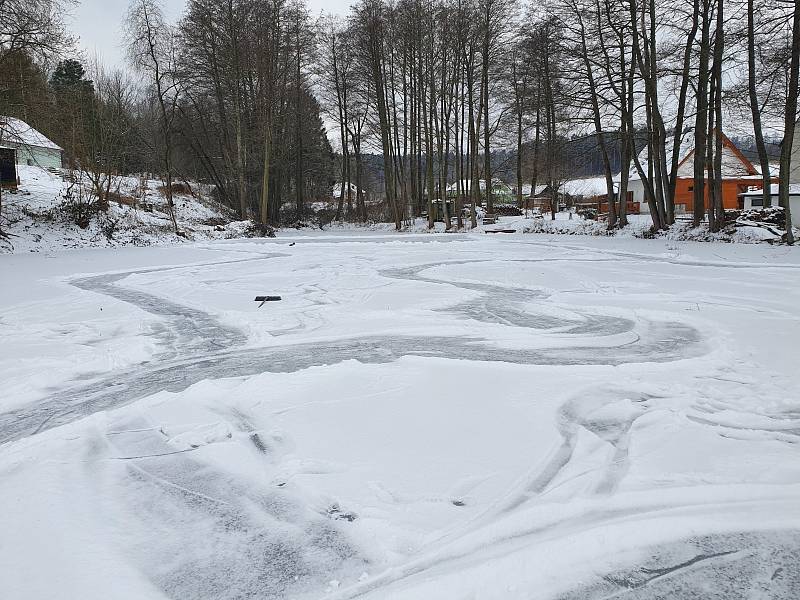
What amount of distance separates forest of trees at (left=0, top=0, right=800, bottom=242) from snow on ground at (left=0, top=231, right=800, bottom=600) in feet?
43.3

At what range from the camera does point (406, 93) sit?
31469mm

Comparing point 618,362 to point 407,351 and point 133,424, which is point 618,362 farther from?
point 133,424

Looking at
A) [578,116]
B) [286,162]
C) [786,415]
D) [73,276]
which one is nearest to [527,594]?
[786,415]

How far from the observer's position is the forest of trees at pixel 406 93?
54.0 feet

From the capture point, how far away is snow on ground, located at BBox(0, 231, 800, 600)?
1973 millimetres

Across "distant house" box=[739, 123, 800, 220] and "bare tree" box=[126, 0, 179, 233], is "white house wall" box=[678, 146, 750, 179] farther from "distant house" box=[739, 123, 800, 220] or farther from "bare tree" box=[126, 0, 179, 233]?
"bare tree" box=[126, 0, 179, 233]

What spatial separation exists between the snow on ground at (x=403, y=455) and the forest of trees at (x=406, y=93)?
13.2 meters

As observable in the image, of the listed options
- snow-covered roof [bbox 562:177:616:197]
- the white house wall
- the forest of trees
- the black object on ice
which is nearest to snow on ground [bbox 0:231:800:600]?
the black object on ice

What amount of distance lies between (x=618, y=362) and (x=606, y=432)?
5.04 feet

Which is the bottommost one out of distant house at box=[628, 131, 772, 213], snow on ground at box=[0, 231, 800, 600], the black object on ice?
snow on ground at box=[0, 231, 800, 600]

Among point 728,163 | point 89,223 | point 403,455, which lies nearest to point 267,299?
point 403,455

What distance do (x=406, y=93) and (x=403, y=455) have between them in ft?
102

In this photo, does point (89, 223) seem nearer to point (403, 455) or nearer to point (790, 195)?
point (403, 455)

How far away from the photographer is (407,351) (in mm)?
4906
